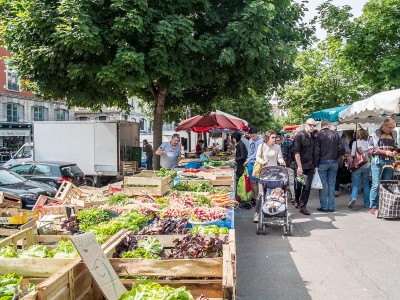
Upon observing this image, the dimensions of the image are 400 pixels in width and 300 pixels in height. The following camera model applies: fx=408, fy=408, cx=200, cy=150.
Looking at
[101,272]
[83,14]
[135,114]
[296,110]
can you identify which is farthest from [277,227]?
[135,114]

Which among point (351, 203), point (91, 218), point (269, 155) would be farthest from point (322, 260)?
point (351, 203)

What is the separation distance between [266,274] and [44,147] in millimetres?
15340

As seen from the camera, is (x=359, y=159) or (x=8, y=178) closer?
(x=359, y=159)

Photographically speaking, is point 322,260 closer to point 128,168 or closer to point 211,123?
point 211,123

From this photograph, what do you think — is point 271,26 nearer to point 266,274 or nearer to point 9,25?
point 9,25

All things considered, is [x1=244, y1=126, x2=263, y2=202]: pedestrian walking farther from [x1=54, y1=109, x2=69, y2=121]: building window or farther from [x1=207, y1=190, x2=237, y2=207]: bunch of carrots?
[x1=54, y1=109, x2=69, y2=121]: building window

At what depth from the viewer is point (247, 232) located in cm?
832

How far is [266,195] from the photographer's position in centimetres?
853

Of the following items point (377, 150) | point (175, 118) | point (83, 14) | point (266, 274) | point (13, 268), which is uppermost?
point (83, 14)

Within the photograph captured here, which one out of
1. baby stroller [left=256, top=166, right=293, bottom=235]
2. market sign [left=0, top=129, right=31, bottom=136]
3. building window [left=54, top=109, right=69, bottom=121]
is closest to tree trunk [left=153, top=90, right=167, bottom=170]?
baby stroller [left=256, top=166, right=293, bottom=235]

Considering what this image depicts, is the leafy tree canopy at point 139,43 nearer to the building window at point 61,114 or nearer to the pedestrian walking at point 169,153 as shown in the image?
the pedestrian walking at point 169,153

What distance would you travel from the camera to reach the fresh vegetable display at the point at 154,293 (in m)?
2.96

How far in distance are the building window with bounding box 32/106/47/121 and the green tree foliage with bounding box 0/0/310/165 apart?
3169 cm

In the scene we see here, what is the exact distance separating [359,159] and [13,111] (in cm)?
3609
